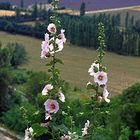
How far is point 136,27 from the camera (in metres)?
37.2

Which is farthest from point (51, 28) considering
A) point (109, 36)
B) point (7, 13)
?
point (7, 13)

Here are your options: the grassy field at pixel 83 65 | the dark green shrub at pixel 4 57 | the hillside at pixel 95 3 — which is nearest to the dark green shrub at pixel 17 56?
the grassy field at pixel 83 65

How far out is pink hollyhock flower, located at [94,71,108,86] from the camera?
1821 millimetres

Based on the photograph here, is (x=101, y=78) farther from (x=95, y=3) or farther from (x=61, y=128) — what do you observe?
(x=95, y=3)

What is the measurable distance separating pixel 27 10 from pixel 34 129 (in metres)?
44.0

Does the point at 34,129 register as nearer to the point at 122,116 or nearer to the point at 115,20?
the point at 122,116

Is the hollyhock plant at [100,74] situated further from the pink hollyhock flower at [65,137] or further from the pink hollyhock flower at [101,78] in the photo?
the pink hollyhock flower at [65,137]

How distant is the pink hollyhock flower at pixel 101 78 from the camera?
1821 mm

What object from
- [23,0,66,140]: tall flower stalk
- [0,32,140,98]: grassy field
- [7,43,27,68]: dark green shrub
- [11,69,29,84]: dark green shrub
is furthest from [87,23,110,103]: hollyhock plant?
[7,43,27,68]: dark green shrub

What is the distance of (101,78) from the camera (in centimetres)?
184

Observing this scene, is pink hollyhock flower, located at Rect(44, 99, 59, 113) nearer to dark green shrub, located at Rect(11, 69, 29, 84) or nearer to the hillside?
dark green shrub, located at Rect(11, 69, 29, 84)

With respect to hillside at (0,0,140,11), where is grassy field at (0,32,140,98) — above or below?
below

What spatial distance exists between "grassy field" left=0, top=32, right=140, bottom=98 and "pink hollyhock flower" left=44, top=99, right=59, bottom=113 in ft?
61.1

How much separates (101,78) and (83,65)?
25.7 m
